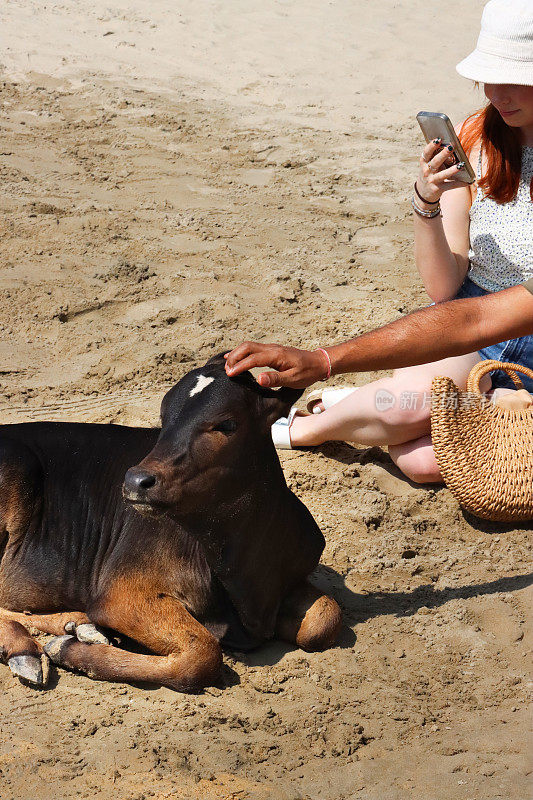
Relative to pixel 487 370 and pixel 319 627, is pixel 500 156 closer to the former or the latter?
pixel 487 370

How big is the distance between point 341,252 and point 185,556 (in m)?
4.26

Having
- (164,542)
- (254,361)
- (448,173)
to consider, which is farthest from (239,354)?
(448,173)

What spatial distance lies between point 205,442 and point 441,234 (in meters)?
2.01

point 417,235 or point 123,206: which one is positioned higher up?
point 417,235

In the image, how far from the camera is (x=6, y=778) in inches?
139

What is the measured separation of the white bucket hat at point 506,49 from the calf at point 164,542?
69.6 inches

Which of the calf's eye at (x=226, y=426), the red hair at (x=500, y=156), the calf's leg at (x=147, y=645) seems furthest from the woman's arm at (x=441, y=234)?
the calf's leg at (x=147, y=645)

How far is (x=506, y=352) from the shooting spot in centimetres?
534

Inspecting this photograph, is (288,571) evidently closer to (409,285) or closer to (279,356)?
(279,356)

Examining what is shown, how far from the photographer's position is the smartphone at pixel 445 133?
4.65m

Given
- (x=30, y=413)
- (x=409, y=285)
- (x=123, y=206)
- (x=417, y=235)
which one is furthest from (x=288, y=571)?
(x=123, y=206)

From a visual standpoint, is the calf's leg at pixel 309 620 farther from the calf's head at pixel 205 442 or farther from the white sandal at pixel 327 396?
the white sandal at pixel 327 396

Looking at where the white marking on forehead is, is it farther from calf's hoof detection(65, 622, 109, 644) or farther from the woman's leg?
the woman's leg

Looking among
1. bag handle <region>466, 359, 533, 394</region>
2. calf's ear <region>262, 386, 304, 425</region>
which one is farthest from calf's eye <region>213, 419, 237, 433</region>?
bag handle <region>466, 359, 533, 394</region>
